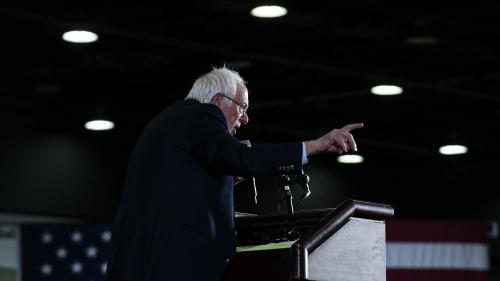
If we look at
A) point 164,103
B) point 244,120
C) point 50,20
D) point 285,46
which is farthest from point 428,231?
point 244,120

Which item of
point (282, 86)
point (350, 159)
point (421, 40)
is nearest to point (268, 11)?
point (421, 40)

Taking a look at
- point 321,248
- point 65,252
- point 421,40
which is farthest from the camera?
point 65,252

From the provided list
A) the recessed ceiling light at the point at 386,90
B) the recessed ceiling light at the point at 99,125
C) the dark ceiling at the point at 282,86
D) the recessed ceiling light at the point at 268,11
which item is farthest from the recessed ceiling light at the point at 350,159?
the recessed ceiling light at the point at 268,11

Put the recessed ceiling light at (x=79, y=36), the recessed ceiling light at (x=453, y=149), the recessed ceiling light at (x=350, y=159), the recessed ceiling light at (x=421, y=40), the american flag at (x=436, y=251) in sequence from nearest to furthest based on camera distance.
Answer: the recessed ceiling light at (x=79, y=36)
the recessed ceiling light at (x=421, y=40)
the american flag at (x=436, y=251)
the recessed ceiling light at (x=453, y=149)
the recessed ceiling light at (x=350, y=159)

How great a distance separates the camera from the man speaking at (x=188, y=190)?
10.4ft

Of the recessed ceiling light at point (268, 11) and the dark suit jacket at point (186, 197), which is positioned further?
the recessed ceiling light at point (268, 11)

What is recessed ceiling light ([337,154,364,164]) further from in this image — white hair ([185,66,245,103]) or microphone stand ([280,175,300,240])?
microphone stand ([280,175,300,240])

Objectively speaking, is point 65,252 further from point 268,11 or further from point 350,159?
point 350,159

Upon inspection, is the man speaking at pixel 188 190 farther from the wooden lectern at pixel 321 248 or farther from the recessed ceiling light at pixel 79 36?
the recessed ceiling light at pixel 79 36

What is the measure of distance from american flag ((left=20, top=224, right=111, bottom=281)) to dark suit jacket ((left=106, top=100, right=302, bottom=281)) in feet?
A: 30.1

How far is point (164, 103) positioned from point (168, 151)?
9280 millimetres

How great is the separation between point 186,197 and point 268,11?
5.87m

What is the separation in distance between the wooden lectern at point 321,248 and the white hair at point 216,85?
1.22ft

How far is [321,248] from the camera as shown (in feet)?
10.1
